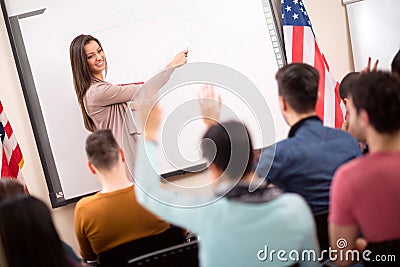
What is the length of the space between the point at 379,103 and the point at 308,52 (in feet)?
8.52

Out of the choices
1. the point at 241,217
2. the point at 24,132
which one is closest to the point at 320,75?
the point at 24,132

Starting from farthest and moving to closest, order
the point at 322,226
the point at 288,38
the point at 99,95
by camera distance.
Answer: the point at 288,38 → the point at 99,95 → the point at 322,226

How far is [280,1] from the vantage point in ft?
13.8

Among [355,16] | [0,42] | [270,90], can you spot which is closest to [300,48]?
[270,90]

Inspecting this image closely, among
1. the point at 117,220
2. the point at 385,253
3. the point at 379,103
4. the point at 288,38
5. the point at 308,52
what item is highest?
the point at 288,38

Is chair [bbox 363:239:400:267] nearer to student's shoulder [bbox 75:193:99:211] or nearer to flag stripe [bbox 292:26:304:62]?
student's shoulder [bbox 75:193:99:211]

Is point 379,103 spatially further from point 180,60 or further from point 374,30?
point 374,30

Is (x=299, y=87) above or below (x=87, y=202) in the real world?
above

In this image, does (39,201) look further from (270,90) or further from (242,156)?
(270,90)

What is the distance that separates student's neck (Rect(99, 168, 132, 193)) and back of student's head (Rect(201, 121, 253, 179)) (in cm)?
56

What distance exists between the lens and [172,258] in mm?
1774

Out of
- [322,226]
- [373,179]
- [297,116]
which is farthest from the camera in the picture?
[297,116]

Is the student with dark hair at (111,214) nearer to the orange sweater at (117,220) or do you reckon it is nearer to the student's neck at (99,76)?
the orange sweater at (117,220)

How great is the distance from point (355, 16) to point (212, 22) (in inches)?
53.6
